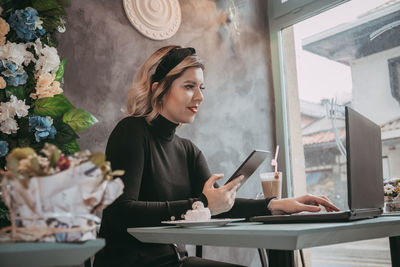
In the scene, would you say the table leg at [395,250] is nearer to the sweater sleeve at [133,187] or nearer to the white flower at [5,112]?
the sweater sleeve at [133,187]

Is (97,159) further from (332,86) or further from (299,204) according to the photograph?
(332,86)

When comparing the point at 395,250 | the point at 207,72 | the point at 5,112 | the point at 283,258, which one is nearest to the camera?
the point at 283,258

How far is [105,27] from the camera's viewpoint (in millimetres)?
2330

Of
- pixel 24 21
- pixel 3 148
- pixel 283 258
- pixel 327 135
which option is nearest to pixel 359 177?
pixel 283 258

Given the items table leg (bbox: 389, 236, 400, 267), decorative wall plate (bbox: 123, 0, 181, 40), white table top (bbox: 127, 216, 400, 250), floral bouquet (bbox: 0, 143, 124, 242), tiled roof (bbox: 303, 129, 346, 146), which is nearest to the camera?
floral bouquet (bbox: 0, 143, 124, 242)

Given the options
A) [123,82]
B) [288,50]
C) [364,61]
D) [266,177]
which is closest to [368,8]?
[364,61]

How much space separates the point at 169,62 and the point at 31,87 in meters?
0.62

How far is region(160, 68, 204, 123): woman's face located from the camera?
72.3 inches

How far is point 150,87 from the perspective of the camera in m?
1.88

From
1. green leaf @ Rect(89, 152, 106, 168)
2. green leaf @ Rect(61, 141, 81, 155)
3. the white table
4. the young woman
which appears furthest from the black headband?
green leaf @ Rect(89, 152, 106, 168)

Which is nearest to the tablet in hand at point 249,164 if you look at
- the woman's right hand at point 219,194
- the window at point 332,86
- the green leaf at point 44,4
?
the woman's right hand at point 219,194

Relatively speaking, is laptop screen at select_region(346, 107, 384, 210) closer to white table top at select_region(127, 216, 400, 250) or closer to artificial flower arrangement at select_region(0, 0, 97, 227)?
white table top at select_region(127, 216, 400, 250)

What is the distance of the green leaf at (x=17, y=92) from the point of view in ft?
5.14

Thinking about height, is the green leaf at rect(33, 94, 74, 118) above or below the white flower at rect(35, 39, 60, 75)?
below
